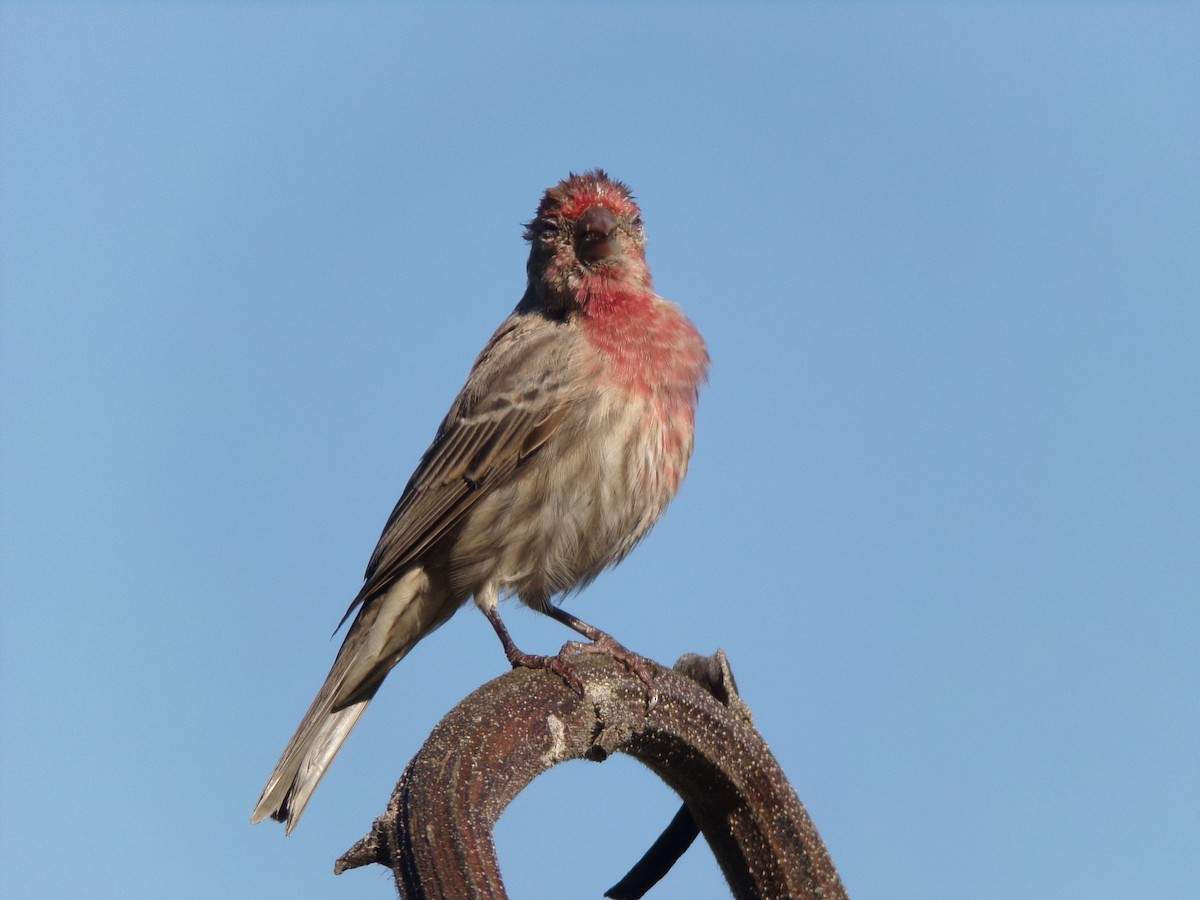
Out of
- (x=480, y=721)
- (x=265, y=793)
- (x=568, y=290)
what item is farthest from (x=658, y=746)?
(x=568, y=290)

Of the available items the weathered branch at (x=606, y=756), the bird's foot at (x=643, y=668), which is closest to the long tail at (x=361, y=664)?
the bird's foot at (x=643, y=668)

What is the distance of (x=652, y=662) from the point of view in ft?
14.6

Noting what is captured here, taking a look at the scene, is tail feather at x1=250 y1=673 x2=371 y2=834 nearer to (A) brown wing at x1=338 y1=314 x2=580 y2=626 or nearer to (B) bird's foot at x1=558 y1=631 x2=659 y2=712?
(A) brown wing at x1=338 y1=314 x2=580 y2=626

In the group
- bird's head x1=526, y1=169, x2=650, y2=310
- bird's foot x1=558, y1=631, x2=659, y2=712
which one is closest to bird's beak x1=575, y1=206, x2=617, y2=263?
bird's head x1=526, y1=169, x2=650, y2=310

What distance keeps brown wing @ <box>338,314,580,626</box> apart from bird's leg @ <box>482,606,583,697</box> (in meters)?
0.50

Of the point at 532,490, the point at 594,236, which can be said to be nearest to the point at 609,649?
the point at 532,490

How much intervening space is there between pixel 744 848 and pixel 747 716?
52 centimetres

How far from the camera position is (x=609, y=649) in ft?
19.2

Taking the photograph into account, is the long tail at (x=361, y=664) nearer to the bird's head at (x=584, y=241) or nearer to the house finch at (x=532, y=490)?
the house finch at (x=532, y=490)

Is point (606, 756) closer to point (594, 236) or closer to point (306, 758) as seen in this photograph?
point (306, 758)

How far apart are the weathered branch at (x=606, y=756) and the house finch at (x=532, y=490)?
2.44 meters

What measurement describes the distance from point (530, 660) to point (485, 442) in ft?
5.71

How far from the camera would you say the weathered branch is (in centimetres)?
326

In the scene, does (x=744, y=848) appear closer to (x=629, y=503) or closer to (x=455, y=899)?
(x=455, y=899)
